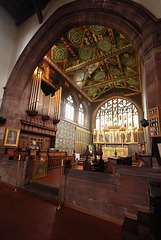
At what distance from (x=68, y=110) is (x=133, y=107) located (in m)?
8.42

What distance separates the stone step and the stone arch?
12.8ft

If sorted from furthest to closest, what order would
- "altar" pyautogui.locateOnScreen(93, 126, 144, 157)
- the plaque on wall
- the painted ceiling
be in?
1. "altar" pyautogui.locateOnScreen(93, 126, 144, 157)
2. the painted ceiling
3. the plaque on wall

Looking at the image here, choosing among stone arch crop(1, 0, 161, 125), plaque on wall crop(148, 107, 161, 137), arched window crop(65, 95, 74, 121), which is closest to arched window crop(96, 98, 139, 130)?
arched window crop(65, 95, 74, 121)

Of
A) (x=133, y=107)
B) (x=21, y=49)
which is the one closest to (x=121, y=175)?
(x=21, y=49)

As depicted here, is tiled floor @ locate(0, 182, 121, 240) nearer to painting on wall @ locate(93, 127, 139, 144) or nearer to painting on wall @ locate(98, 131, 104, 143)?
painting on wall @ locate(93, 127, 139, 144)

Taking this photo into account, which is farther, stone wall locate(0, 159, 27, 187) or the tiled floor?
stone wall locate(0, 159, 27, 187)

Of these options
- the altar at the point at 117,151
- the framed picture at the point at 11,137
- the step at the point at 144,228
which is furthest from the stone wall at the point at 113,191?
the altar at the point at 117,151

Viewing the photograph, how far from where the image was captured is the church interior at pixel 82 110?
2.23m

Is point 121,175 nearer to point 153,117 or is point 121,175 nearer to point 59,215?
point 59,215

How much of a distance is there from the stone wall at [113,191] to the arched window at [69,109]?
386 inches

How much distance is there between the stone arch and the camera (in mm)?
4004

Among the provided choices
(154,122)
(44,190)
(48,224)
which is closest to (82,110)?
(154,122)

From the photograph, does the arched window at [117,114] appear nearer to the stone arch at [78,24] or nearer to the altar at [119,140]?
the altar at [119,140]

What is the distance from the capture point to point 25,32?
7336 millimetres
